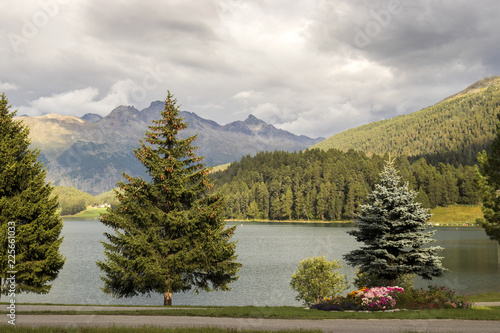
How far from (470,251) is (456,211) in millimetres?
114641

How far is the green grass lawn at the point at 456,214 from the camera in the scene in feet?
543

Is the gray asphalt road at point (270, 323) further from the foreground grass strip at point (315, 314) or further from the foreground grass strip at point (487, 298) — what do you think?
the foreground grass strip at point (487, 298)

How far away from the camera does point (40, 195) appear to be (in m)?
24.7

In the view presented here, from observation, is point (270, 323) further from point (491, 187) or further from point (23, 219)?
point (491, 187)

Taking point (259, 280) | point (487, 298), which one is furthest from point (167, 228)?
point (487, 298)

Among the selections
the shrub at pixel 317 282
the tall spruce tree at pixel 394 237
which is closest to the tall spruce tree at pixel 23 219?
the shrub at pixel 317 282

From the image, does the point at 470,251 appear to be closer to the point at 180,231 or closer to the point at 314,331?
the point at 180,231

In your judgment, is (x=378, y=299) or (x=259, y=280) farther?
(x=259, y=280)

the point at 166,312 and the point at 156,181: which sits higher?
the point at 156,181

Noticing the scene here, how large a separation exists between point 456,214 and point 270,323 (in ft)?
598

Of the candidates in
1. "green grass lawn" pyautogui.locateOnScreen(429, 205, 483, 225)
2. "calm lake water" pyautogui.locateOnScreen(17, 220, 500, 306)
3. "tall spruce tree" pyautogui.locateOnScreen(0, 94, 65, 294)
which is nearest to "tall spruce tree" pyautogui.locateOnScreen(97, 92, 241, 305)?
"tall spruce tree" pyautogui.locateOnScreen(0, 94, 65, 294)

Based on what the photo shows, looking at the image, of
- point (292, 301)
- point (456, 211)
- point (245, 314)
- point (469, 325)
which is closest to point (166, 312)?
point (245, 314)

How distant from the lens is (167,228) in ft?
85.2

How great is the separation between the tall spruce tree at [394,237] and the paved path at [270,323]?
867 cm
